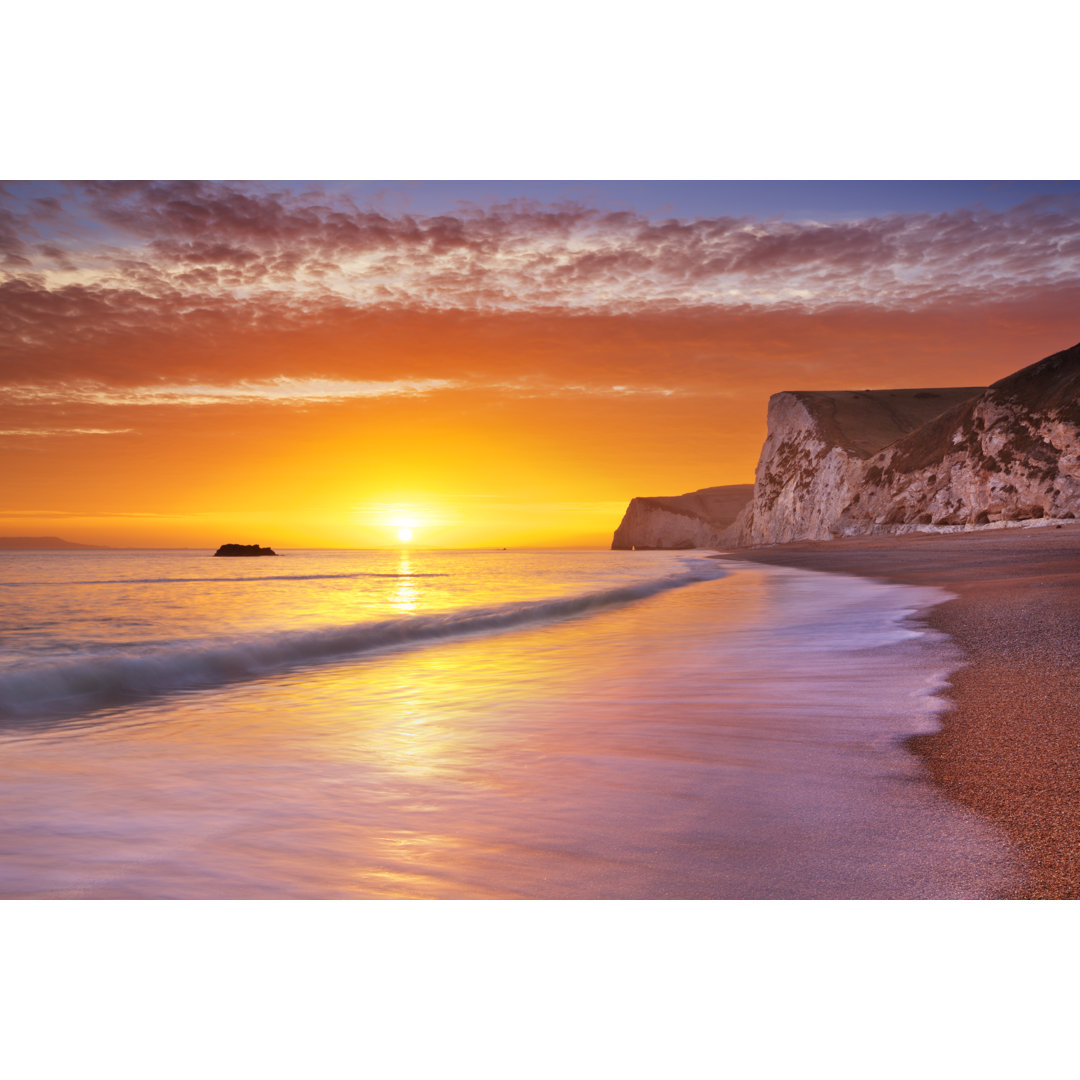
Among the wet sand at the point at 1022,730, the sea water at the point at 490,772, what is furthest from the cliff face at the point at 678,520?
the sea water at the point at 490,772

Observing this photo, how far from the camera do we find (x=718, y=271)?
809 centimetres

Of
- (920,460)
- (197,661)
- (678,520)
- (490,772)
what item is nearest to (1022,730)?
(490,772)

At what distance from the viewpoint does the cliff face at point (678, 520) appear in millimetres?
134750

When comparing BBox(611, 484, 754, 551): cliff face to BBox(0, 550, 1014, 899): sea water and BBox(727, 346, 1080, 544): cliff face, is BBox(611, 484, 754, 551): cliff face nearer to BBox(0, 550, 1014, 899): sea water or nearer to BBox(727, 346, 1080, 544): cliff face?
BBox(727, 346, 1080, 544): cliff face

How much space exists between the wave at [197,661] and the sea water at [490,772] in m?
0.05

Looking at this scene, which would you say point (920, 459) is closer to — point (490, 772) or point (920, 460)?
point (920, 460)

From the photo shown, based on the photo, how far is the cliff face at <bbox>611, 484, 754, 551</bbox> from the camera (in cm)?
13475

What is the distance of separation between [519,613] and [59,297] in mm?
8158

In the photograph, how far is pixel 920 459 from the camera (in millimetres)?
48562

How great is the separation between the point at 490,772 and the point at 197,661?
551 centimetres

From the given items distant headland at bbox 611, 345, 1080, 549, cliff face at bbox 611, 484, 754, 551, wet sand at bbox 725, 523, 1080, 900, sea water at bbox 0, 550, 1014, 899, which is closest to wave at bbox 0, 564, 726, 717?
sea water at bbox 0, 550, 1014, 899

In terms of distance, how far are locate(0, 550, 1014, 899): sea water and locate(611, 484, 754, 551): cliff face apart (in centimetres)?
12474

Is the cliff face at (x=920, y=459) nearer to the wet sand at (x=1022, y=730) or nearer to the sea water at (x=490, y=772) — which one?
the wet sand at (x=1022, y=730)
